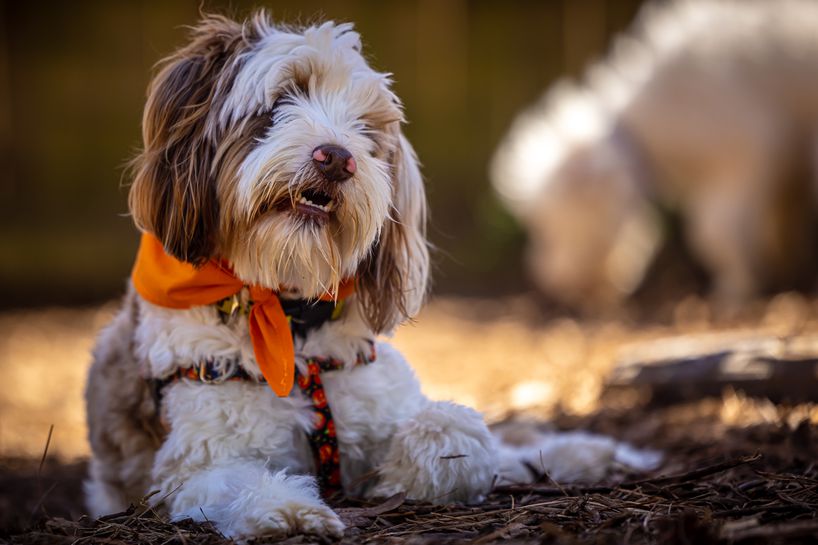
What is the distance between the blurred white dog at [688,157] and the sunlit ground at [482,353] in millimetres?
688

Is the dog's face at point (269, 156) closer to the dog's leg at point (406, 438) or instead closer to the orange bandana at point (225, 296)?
the orange bandana at point (225, 296)

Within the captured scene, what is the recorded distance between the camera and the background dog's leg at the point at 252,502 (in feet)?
7.54

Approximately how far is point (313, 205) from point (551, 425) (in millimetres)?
2004

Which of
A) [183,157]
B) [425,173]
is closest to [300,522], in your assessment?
[183,157]

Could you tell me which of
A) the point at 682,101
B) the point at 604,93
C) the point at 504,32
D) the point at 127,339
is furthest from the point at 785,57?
the point at 127,339

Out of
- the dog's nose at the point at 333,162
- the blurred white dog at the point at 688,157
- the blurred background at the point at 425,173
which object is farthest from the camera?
the blurred white dog at the point at 688,157

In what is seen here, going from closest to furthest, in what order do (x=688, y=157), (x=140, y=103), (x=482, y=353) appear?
1. (x=482, y=353)
2. (x=688, y=157)
3. (x=140, y=103)

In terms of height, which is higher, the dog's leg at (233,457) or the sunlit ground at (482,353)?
the dog's leg at (233,457)

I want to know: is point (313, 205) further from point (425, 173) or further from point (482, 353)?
point (425, 173)

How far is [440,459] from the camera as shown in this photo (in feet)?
8.81

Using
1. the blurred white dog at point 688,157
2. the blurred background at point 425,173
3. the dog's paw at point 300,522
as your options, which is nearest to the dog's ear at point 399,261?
the dog's paw at point 300,522

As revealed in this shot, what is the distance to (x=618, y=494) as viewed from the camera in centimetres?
267

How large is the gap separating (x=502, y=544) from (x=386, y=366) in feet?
2.98

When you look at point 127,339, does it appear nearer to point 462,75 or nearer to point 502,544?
point 502,544
